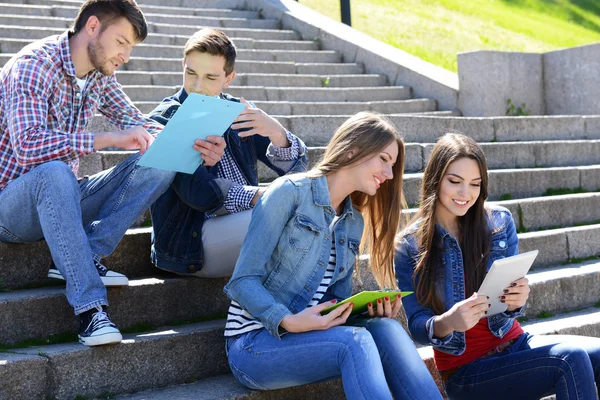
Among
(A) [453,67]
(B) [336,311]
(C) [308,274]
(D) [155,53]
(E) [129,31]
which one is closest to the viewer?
(B) [336,311]

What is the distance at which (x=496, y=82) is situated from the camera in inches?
323

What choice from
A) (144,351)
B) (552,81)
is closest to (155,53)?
(552,81)

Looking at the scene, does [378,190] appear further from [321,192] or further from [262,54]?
[262,54]

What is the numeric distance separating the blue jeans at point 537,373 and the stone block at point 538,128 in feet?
12.4

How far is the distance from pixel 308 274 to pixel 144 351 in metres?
0.74

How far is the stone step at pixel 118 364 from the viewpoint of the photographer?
301 centimetres

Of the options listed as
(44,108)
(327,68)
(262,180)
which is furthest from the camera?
(327,68)

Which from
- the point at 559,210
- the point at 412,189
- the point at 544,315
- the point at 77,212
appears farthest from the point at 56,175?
the point at 559,210

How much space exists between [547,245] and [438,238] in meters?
1.90

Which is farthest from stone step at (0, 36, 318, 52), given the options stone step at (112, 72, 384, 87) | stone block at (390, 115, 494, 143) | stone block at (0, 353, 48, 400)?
stone block at (0, 353, 48, 400)

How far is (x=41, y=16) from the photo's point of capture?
336 inches

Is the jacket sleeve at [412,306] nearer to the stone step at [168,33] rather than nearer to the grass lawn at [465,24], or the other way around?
the stone step at [168,33]

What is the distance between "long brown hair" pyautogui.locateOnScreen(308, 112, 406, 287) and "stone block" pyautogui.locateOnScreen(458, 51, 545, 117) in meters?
4.83

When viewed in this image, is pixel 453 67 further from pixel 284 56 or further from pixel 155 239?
pixel 155 239
